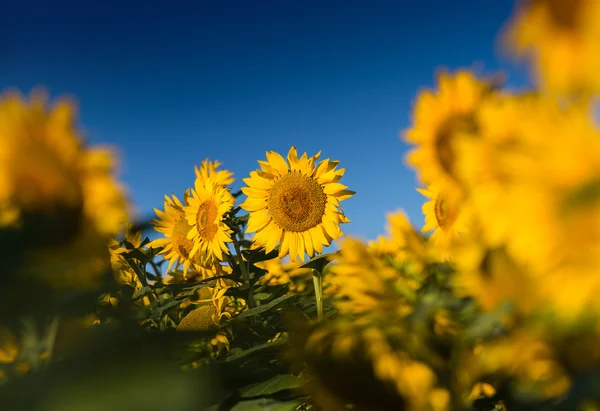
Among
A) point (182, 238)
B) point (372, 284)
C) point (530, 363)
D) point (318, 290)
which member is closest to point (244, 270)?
point (318, 290)

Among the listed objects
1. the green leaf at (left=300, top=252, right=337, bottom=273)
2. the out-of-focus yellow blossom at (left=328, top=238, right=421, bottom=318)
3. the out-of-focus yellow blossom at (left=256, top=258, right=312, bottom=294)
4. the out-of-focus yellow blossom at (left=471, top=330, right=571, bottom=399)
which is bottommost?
the out-of-focus yellow blossom at (left=471, top=330, right=571, bottom=399)

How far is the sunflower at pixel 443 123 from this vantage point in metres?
1.75

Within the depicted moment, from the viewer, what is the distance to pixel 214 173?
13.3 feet

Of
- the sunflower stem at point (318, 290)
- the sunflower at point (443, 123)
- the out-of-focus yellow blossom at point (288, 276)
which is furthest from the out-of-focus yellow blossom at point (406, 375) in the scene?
the out-of-focus yellow blossom at point (288, 276)

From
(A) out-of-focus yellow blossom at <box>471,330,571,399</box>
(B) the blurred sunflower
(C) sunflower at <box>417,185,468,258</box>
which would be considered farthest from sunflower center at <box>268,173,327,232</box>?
(A) out-of-focus yellow blossom at <box>471,330,571,399</box>

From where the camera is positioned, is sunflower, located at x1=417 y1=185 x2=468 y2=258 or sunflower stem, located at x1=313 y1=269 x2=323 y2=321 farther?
sunflower stem, located at x1=313 y1=269 x2=323 y2=321

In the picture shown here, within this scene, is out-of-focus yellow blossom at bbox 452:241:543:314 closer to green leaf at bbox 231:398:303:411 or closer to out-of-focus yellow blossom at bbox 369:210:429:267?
out-of-focus yellow blossom at bbox 369:210:429:267

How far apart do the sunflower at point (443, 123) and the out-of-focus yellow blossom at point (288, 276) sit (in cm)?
188

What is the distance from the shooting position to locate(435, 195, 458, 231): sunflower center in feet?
7.18

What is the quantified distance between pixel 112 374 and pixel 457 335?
2.51 feet

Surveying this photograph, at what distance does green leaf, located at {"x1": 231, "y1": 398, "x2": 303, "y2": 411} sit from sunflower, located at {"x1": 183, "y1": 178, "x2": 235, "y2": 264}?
1977 mm

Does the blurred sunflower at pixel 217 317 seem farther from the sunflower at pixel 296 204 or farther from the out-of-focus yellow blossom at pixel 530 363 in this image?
the out-of-focus yellow blossom at pixel 530 363

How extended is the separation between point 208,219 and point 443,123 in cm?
232

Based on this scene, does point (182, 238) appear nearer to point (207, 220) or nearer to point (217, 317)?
point (207, 220)
